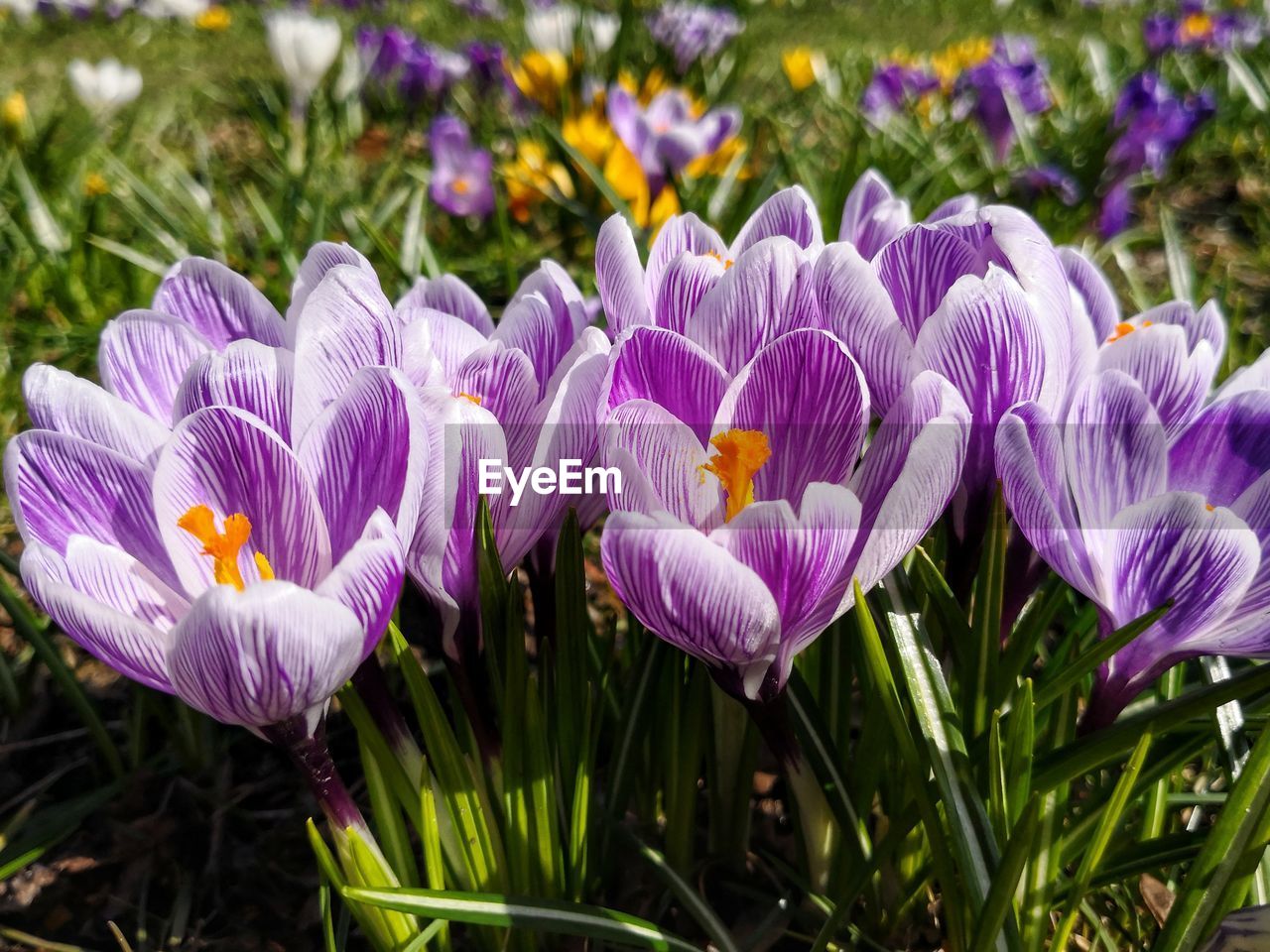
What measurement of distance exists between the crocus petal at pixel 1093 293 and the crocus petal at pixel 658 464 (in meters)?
0.44

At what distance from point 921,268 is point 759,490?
231 mm

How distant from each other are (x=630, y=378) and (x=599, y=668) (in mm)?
435

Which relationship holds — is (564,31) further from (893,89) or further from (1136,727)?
(1136,727)

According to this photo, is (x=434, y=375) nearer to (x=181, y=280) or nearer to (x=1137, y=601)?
(x=181, y=280)

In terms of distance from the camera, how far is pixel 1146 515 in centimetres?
70

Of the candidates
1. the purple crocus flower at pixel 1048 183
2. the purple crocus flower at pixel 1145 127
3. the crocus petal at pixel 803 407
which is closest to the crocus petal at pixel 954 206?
the crocus petal at pixel 803 407

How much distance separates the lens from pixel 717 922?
2.93 ft

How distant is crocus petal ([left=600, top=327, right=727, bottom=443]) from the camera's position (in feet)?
2.33

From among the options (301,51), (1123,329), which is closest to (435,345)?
(1123,329)

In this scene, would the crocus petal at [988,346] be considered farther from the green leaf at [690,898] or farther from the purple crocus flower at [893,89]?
the purple crocus flower at [893,89]

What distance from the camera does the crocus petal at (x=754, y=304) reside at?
0.75 metres

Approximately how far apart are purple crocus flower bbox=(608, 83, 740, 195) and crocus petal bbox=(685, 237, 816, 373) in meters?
1.70

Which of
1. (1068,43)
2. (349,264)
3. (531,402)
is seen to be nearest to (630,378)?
(531,402)

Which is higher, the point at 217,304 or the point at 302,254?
the point at 302,254
